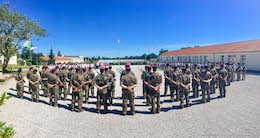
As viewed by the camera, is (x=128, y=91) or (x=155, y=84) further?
(x=155, y=84)

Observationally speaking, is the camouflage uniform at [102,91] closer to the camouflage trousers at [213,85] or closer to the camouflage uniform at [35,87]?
the camouflage uniform at [35,87]

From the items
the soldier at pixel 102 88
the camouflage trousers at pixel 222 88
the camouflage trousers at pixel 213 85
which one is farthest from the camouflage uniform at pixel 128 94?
the camouflage trousers at pixel 222 88

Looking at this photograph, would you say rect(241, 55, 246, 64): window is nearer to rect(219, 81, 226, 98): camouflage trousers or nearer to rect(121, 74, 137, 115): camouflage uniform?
rect(219, 81, 226, 98): camouflage trousers

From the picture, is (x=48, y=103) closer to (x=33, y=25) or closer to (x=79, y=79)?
(x=79, y=79)

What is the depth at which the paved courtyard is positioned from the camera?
18.5 feet

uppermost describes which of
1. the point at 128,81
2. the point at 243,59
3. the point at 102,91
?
the point at 243,59

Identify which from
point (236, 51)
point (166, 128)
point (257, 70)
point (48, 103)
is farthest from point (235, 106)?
point (236, 51)

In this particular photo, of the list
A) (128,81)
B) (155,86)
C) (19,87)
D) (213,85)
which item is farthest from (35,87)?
(213,85)

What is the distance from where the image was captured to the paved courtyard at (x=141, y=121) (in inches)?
222

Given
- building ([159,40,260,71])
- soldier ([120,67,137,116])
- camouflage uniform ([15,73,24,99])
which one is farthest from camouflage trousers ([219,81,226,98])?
building ([159,40,260,71])

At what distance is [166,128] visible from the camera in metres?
5.98

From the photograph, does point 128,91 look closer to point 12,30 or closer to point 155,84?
point 155,84

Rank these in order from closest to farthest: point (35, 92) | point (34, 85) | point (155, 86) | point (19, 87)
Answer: point (155, 86), point (34, 85), point (35, 92), point (19, 87)

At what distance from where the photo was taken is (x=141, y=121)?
6715 mm
